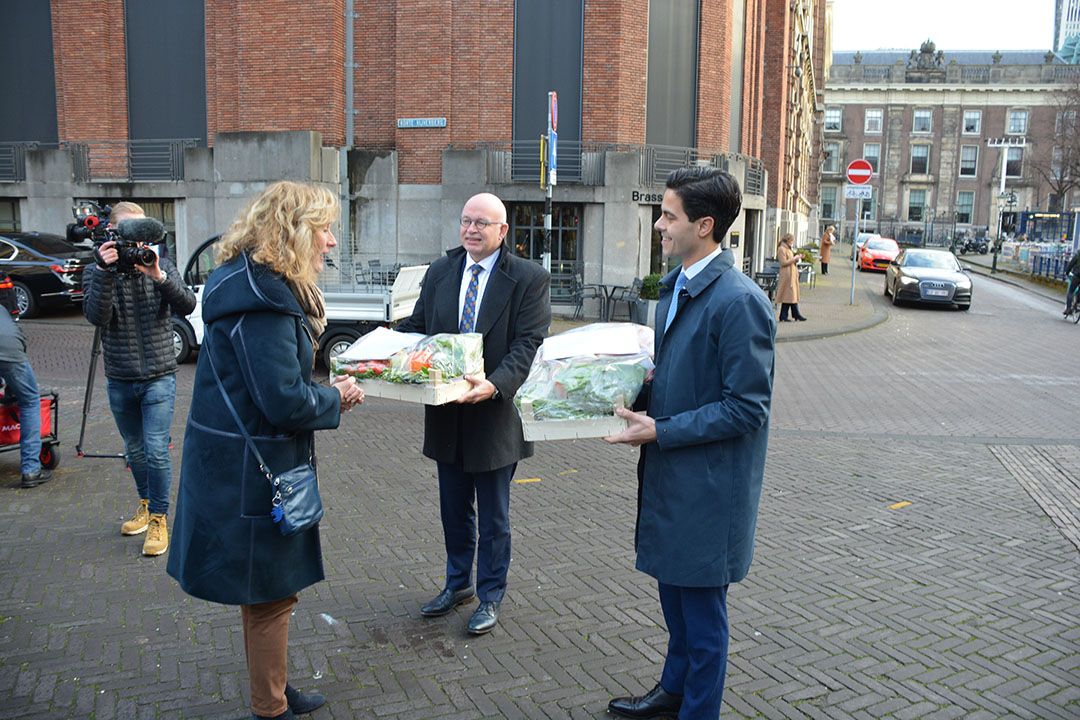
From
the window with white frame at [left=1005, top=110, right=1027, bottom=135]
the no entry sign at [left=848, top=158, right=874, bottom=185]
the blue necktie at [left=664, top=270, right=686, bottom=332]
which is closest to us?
the blue necktie at [left=664, top=270, right=686, bottom=332]

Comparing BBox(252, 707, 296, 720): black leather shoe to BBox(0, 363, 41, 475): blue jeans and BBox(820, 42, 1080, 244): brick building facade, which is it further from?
BBox(820, 42, 1080, 244): brick building facade

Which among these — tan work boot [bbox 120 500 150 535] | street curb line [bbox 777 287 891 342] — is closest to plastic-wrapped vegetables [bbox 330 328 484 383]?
tan work boot [bbox 120 500 150 535]

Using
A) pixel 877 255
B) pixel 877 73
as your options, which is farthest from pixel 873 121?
pixel 877 255

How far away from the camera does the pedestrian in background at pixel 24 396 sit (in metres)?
6.55

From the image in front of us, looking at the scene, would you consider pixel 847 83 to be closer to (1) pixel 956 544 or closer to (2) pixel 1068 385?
(2) pixel 1068 385

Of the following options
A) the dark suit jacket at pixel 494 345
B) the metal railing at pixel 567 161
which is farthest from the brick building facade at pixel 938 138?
the dark suit jacket at pixel 494 345

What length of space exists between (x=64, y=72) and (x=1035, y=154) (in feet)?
262

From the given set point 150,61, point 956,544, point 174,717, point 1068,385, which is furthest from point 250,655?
point 150,61

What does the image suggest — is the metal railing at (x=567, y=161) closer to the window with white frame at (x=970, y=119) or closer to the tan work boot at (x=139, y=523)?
the tan work boot at (x=139, y=523)

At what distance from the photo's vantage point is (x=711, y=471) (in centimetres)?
317

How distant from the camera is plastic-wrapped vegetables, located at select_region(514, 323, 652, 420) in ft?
11.0

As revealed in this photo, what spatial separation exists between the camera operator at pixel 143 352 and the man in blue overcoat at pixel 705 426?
3360mm

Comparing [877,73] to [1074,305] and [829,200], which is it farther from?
[1074,305]

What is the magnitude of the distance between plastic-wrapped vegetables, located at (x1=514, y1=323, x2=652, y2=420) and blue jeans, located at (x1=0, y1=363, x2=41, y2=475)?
4.82 metres
